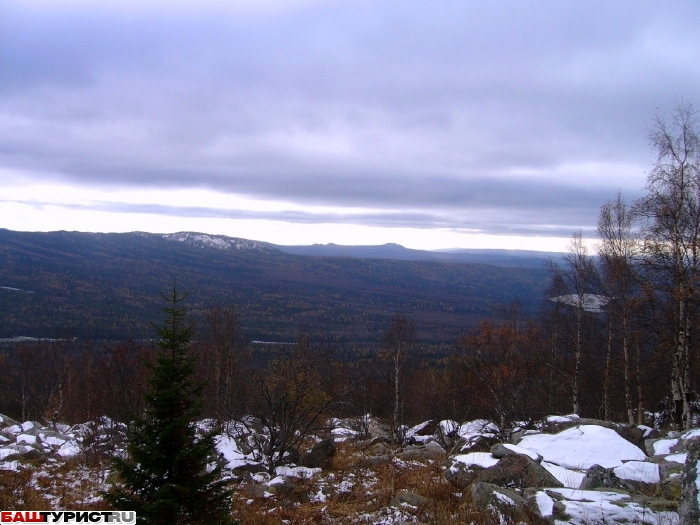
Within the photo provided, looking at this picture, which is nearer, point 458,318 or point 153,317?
point 153,317

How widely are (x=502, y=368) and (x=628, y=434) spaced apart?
290 inches

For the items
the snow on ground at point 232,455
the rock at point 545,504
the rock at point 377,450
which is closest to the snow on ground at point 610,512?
the rock at point 545,504

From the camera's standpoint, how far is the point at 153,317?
13138 cm

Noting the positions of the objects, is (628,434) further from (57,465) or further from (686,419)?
(57,465)

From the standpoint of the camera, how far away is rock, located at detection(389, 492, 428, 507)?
865 cm

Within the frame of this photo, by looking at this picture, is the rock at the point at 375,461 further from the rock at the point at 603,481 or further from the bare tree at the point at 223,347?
the bare tree at the point at 223,347

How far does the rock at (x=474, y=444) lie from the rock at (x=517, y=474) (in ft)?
26.6

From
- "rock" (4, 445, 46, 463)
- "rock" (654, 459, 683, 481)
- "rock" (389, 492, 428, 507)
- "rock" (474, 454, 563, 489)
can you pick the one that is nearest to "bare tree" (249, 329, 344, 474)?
"rock" (389, 492, 428, 507)

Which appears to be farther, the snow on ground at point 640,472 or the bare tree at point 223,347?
the bare tree at point 223,347

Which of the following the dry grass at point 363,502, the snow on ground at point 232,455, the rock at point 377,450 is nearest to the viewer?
the dry grass at point 363,502

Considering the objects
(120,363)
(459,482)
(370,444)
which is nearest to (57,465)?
(120,363)

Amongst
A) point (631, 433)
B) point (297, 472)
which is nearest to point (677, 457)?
point (631, 433)

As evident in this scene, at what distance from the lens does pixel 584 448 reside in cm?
1168

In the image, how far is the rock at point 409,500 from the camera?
8.65m
